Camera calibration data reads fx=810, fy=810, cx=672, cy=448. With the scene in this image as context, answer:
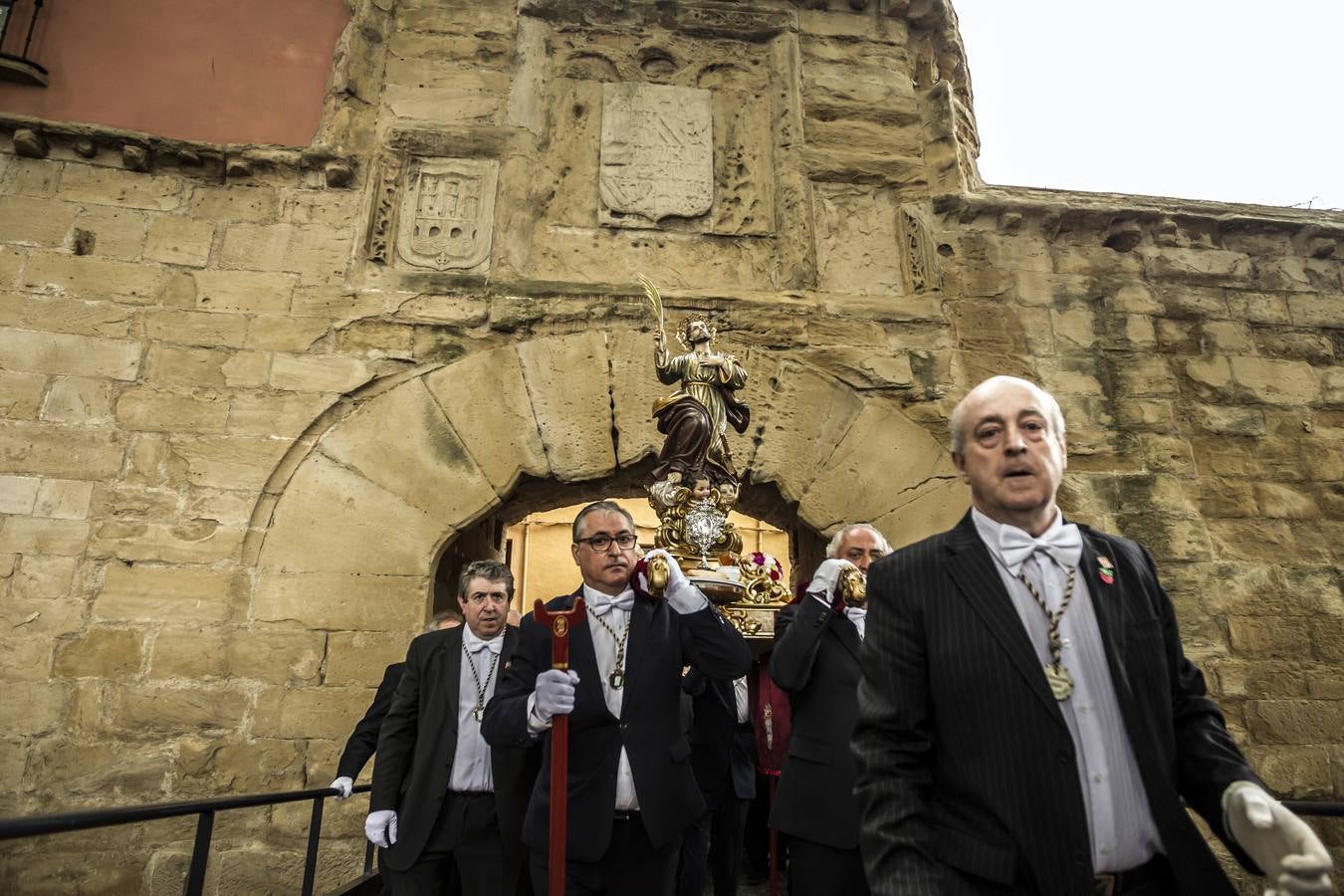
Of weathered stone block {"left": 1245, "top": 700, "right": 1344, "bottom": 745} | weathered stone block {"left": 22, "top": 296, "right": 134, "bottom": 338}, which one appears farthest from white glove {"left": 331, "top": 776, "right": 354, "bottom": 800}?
weathered stone block {"left": 1245, "top": 700, "right": 1344, "bottom": 745}

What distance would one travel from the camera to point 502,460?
460 centimetres

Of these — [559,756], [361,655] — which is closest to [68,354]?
[361,655]

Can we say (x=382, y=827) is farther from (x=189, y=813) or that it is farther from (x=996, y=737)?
(x=996, y=737)

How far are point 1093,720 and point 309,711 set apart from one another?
384cm

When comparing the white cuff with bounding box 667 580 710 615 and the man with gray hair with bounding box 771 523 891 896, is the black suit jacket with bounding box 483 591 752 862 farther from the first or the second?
the man with gray hair with bounding box 771 523 891 896

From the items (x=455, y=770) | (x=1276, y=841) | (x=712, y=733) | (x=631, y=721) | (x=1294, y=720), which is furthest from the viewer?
(x=1294, y=720)

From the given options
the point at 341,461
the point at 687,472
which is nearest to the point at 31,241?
the point at 341,461

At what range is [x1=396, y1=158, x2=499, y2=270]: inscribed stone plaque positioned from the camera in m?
5.07

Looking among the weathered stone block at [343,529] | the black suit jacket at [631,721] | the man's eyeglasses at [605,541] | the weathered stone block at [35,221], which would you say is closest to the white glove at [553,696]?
the black suit jacket at [631,721]

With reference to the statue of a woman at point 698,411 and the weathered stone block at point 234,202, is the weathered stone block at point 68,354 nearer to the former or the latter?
the weathered stone block at point 234,202

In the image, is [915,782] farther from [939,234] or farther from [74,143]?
[74,143]

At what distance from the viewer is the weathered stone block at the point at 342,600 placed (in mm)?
4203

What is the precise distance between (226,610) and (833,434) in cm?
344

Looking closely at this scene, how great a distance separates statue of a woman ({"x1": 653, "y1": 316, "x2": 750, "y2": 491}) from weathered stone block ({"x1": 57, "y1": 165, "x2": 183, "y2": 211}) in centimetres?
348
